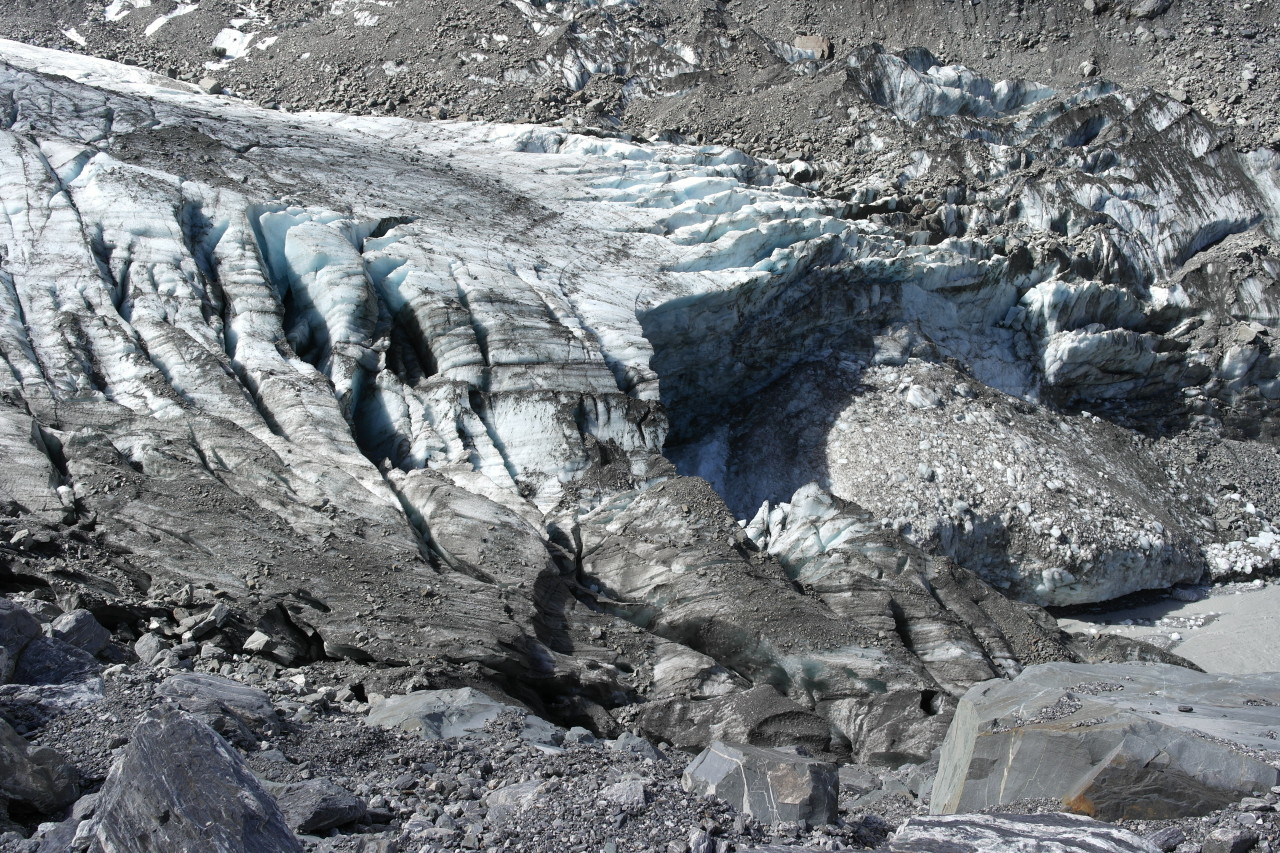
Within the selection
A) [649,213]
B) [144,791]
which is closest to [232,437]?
[144,791]

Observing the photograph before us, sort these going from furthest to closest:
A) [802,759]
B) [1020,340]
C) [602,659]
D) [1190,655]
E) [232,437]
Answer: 1. [1020,340]
2. [1190,655]
3. [232,437]
4. [602,659]
5. [802,759]

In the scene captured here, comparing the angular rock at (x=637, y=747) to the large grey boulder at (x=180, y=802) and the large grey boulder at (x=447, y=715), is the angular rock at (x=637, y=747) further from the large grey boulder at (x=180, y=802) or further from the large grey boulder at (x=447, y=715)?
the large grey boulder at (x=180, y=802)

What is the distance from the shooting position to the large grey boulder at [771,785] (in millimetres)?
5785

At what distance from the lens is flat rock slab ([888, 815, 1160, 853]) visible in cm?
483

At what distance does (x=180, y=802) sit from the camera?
3781 millimetres

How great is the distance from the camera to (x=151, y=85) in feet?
77.3

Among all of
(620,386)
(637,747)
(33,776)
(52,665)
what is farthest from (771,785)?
(620,386)

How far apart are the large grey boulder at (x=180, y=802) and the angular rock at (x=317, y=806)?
3.02 feet

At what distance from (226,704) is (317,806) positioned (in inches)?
62.6

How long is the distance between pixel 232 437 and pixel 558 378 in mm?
5241

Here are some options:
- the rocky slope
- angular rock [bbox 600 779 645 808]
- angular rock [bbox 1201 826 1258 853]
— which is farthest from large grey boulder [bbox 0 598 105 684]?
angular rock [bbox 1201 826 1258 853]

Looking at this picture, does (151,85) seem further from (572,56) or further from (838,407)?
(838,407)

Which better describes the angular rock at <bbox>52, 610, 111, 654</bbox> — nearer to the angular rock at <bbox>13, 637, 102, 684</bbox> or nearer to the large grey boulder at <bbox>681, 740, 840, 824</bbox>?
the angular rock at <bbox>13, 637, 102, 684</bbox>

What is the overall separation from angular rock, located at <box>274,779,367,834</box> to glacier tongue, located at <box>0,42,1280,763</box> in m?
3.42
